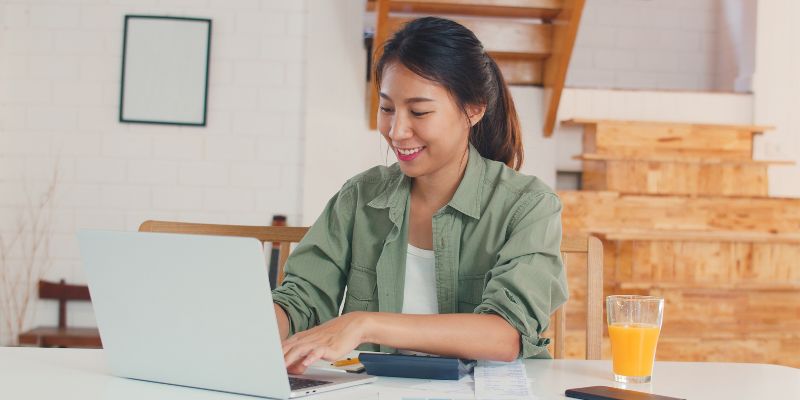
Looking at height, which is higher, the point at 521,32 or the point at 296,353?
the point at 521,32

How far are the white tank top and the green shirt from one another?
0.07ft

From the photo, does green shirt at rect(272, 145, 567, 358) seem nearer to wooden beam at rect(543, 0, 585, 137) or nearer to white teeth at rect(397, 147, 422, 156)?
white teeth at rect(397, 147, 422, 156)

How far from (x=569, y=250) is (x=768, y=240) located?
2.71 meters

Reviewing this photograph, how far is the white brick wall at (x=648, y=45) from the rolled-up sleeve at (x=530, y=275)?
166 inches

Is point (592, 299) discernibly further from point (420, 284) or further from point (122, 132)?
point (122, 132)

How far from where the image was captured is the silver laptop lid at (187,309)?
1.06m

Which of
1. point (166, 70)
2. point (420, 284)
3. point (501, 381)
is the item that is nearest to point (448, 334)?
point (501, 381)

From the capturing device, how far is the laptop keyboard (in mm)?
1155

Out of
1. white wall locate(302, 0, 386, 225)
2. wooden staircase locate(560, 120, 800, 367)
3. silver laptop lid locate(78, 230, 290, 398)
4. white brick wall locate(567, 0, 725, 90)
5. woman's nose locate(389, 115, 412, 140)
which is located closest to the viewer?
silver laptop lid locate(78, 230, 290, 398)

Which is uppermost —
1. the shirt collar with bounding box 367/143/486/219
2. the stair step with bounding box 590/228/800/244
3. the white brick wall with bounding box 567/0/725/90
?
the white brick wall with bounding box 567/0/725/90

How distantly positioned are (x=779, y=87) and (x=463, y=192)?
3.44 meters

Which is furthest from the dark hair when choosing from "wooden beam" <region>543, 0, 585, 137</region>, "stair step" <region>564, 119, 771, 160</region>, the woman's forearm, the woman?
"stair step" <region>564, 119, 771, 160</region>

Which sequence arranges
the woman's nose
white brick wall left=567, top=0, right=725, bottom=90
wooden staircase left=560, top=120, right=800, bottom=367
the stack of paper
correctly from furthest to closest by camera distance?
white brick wall left=567, top=0, right=725, bottom=90
wooden staircase left=560, top=120, right=800, bottom=367
the woman's nose
the stack of paper

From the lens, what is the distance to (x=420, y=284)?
170cm
